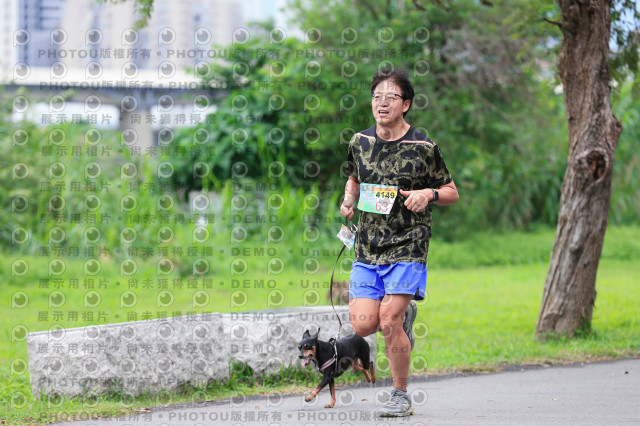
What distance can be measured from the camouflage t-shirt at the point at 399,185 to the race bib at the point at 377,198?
1.4 inches

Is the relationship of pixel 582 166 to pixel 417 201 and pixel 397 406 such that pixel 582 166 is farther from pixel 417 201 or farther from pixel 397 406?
pixel 397 406

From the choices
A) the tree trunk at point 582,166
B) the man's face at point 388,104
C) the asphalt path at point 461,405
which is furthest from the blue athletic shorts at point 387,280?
the tree trunk at point 582,166

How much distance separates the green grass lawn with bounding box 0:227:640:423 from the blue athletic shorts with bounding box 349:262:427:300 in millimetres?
1588

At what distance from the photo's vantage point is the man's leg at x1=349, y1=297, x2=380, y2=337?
5.35 metres

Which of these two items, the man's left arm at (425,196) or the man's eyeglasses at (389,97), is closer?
the man's left arm at (425,196)

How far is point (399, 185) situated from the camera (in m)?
5.32

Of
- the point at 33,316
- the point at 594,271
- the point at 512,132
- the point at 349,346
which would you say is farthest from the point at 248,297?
the point at 512,132

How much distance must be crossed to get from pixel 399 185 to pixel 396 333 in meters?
0.94

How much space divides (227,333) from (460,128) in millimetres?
11951

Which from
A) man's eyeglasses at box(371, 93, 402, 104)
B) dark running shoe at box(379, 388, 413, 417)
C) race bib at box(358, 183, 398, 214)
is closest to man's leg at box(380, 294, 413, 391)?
dark running shoe at box(379, 388, 413, 417)

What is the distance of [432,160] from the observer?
17.6 ft

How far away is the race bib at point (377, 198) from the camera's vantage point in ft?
17.3

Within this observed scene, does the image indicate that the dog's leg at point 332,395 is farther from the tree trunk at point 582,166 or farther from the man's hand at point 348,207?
the tree trunk at point 582,166

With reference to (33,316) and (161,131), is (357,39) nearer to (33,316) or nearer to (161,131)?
(161,131)
